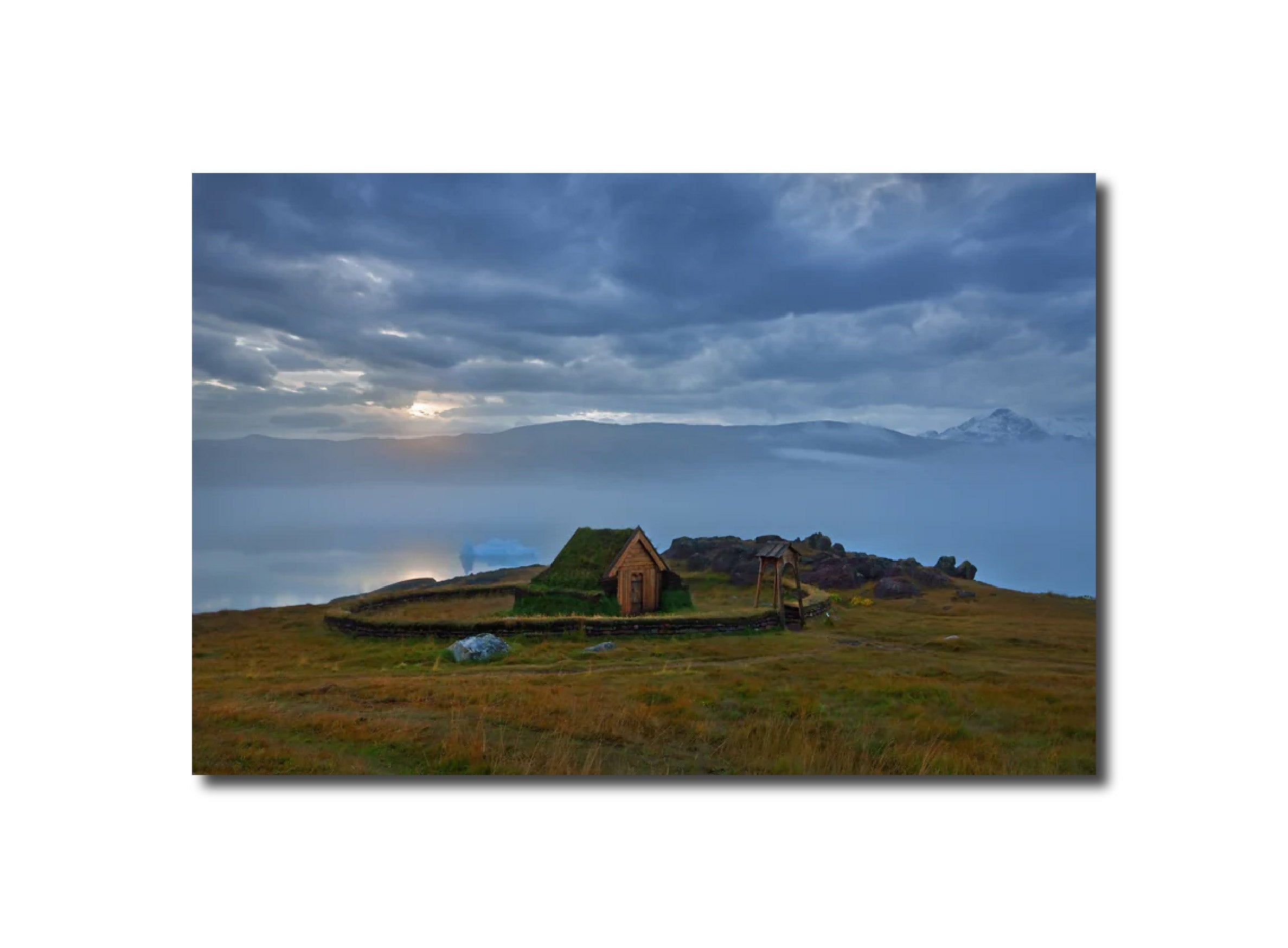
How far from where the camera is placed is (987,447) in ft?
24.2

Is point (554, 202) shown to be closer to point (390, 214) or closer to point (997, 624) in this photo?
point (390, 214)

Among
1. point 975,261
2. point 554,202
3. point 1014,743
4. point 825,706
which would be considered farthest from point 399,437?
point 1014,743

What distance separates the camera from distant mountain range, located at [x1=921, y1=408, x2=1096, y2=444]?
6.77m

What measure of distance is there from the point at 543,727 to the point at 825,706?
328 cm

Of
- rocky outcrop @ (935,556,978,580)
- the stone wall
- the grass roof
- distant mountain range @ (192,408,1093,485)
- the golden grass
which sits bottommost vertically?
the golden grass

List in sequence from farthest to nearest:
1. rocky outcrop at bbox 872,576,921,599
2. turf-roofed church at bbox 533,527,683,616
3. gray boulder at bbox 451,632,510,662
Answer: turf-roofed church at bbox 533,527,683,616
rocky outcrop at bbox 872,576,921,599
gray boulder at bbox 451,632,510,662

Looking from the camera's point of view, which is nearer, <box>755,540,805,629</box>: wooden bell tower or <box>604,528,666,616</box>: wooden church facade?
<box>755,540,805,629</box>: wooden bell tower

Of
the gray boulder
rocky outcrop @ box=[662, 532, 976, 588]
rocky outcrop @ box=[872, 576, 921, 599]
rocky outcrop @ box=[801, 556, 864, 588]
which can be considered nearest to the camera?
the gray boulder

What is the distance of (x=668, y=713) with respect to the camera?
6.85m

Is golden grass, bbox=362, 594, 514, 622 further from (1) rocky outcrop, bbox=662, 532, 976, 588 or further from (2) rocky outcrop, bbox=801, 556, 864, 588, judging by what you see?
(2) rocky outcrop, bbox=801, 556, 864, 588

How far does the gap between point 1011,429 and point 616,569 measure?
29.7 ft

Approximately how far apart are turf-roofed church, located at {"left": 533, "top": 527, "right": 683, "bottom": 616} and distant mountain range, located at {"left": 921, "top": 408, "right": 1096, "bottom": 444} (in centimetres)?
765

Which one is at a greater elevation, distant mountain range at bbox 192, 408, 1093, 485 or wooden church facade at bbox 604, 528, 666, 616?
distant mountain range at bbox 192, 408, 1093, 485

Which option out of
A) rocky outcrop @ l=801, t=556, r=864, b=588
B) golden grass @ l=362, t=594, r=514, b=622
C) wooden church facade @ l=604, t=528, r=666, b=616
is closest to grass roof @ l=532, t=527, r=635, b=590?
wooden church facade @ l=604, t=528, r=666, b=616
